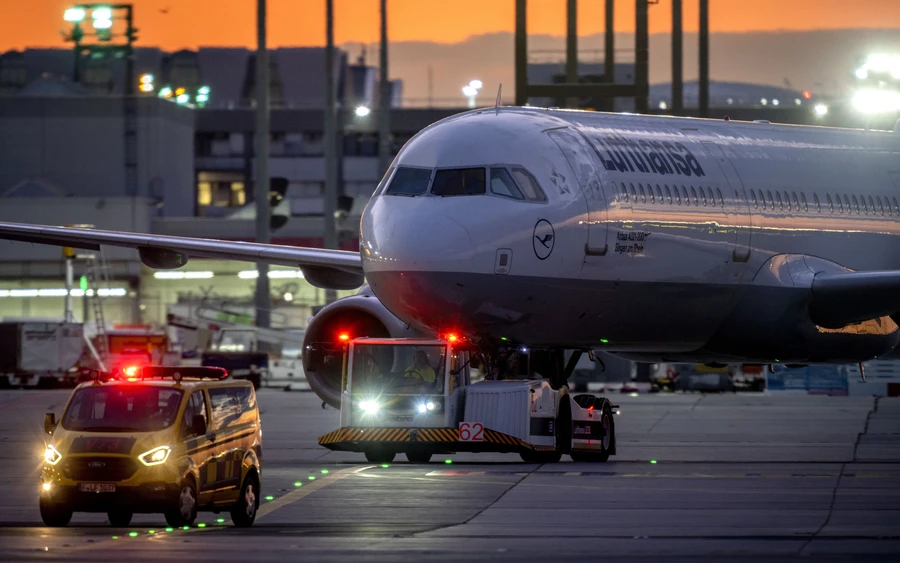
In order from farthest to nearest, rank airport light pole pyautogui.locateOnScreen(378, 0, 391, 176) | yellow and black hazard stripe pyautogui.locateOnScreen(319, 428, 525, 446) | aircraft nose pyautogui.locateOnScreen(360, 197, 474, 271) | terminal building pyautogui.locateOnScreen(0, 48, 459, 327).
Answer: terminal building pyautogui.locateOnScreen(0, 48, 459, 327) < airport light pole pyautogui.locateOnScreen(378, 0, 391, 176) < yellow and black hazard stripe pyautogui.locateOnScreen(319, 428, 525, 446) < aircraft nose pyautogui.locateOnScreen(360, 197, 474, 271)

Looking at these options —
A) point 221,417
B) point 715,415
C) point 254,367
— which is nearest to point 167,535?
point 221,417

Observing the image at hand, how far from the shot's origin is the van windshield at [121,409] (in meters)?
18.5

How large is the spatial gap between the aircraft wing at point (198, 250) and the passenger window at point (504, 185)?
6669 millimetres

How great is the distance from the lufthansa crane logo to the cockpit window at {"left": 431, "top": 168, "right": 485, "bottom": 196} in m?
0.92

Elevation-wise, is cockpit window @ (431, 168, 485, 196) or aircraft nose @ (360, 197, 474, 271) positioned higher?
cockpit window @ (431, 168, 485, 196)

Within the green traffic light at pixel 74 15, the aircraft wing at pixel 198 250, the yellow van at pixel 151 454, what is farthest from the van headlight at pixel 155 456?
the green traffic light at pixel 74 15

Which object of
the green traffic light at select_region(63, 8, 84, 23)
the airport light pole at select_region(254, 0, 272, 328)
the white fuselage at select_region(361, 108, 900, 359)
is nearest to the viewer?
the white fuselage at select_region(361, 108, 900, 359)

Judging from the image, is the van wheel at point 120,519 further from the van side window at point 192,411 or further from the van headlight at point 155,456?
the van side window at point 192,411

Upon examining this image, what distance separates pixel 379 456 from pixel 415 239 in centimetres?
399

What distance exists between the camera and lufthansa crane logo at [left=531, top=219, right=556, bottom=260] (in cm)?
2469

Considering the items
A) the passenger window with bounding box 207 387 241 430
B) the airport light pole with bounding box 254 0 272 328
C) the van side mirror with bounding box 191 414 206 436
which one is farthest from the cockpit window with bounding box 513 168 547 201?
the airport light pole with bounding box 254 0 272 328

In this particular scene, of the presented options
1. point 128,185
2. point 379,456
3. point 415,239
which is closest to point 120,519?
point 415,239

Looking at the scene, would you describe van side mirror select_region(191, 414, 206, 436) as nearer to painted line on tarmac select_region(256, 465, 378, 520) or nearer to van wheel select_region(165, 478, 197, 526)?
van wheel select_region(165, 478, 197, 526)

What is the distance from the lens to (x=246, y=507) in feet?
60.4
